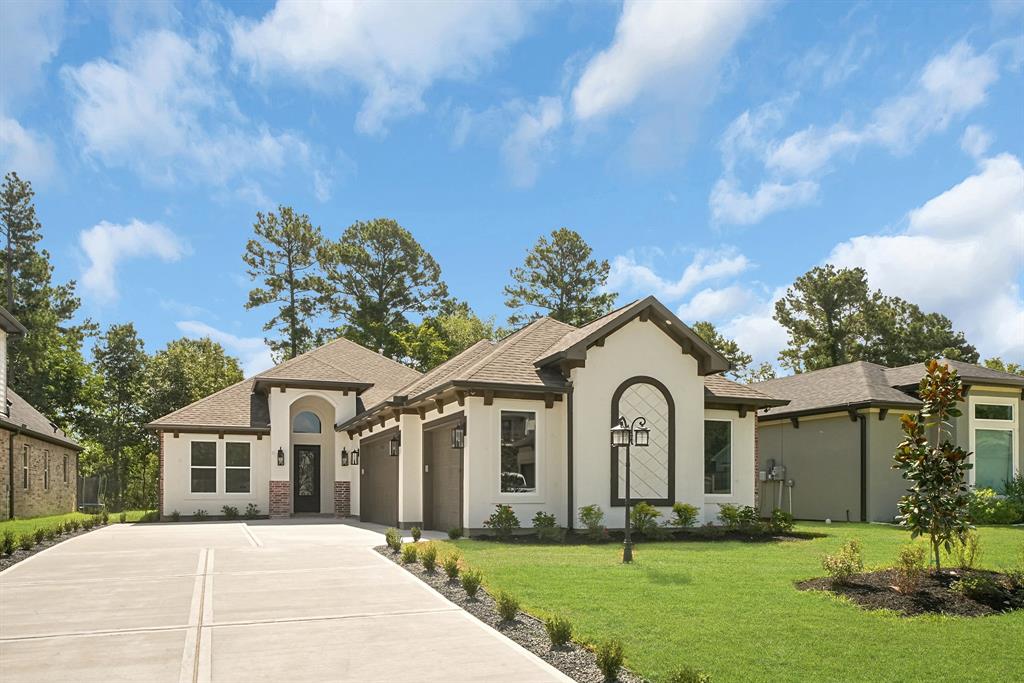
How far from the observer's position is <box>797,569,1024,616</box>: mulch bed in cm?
838

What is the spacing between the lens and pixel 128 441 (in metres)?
41.5

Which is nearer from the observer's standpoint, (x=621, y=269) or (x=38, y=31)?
(x=38, y=31)

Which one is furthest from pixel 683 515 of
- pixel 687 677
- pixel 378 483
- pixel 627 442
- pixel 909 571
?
pixel 687 677

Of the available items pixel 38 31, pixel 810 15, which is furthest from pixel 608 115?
pixel 38 31

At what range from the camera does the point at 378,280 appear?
4931 cm

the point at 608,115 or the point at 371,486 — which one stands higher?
the point at 608,115

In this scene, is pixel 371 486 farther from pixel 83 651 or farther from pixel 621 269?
pixel 621 269

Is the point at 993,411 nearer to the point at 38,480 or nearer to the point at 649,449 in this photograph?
the point at 649,449

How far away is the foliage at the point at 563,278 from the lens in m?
47.9

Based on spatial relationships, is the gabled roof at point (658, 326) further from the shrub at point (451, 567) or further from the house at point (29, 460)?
the house at point (29, 460)

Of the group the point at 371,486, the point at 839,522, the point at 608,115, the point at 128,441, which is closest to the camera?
the point at 608,115

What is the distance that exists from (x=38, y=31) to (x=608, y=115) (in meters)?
11.8

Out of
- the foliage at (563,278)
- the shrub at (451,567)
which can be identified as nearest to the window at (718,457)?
the shrub at (451,567)

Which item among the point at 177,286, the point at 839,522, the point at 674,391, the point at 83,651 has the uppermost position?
the point at 177,286
